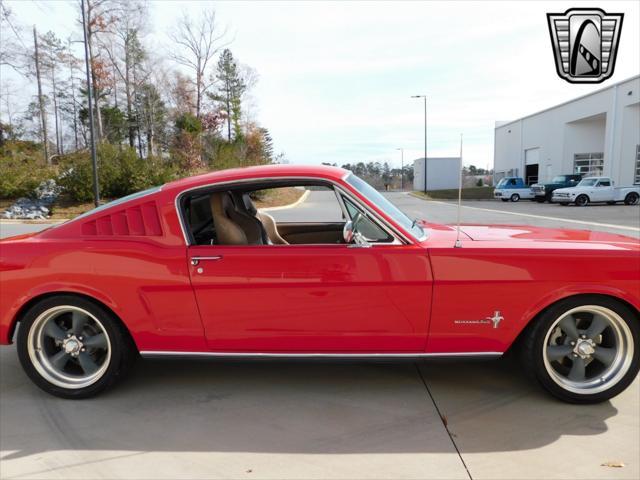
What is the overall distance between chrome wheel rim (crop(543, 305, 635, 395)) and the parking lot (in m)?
0.17

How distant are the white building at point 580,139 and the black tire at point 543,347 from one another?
28.2 meters

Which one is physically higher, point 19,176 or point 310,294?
point 19,176

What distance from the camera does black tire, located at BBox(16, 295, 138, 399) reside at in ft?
9.41

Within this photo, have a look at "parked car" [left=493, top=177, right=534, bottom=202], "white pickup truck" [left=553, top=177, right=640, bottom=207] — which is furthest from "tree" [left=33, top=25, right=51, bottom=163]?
"white pickup truck" [left=553, top=177, right=640, bottom=207]

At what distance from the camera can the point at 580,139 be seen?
32.2 m

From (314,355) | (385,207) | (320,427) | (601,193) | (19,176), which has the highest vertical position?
(19,176)

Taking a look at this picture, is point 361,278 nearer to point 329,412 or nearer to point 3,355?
point 329,412

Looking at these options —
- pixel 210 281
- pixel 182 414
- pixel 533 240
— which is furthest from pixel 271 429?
pixel 533 240

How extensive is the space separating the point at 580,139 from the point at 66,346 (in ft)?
121

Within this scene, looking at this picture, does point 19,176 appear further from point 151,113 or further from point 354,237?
point 354,237

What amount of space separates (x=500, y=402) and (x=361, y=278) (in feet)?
4.10

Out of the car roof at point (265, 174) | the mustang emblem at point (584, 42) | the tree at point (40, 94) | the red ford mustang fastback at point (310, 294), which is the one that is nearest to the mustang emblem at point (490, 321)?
the red ford mustang fastback at point (310, 294)

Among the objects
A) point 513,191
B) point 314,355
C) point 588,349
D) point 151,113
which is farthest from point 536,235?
point 151,113

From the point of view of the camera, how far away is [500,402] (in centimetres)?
286
